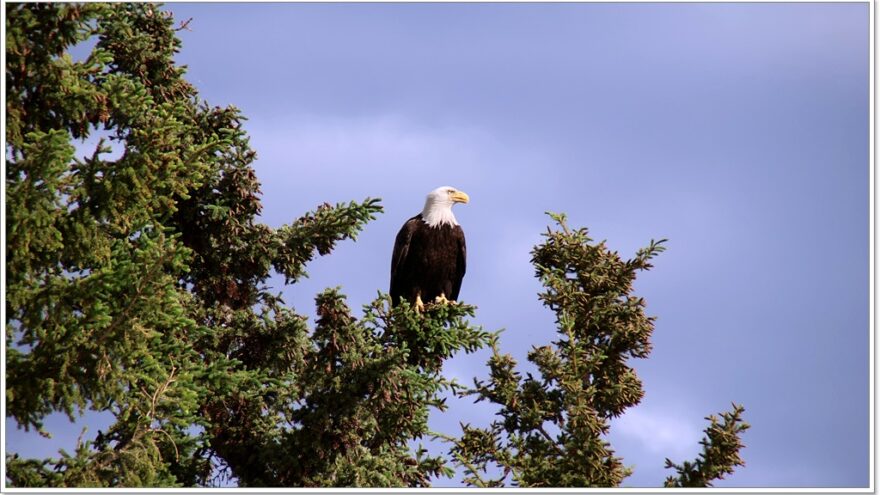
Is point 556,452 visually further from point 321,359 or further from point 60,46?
point 60,46

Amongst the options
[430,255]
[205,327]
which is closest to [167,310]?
[205,327]

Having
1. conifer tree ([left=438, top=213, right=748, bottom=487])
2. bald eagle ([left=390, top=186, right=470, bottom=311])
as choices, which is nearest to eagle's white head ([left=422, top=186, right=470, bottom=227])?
bald eagle ([left=390, top=186, right=470, bottom=311])

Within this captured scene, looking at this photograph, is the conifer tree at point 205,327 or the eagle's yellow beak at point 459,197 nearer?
the conifer tree at point 205,327

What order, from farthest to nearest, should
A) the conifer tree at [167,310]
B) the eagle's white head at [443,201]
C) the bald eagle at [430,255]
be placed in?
the eagle's white head at [443,201], the bald eagle at [430,255], the conifer tree at [167,310]

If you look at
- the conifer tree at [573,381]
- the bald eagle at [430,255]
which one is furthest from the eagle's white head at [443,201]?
the conifer tree at [573,381]

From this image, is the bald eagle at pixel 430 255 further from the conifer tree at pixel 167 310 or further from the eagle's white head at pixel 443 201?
the conifer tree at pixel 167 310

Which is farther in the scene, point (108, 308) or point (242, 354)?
point (242, 354)

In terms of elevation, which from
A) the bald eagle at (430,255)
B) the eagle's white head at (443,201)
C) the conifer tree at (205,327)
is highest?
the eagle's white head at (443,201)

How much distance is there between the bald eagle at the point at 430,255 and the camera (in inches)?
549

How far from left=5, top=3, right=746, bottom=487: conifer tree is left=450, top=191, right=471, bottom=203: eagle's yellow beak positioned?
3.16 meters

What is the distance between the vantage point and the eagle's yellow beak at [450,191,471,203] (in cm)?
1445

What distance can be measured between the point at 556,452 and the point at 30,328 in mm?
5069

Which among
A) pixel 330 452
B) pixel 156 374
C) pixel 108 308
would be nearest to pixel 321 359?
pixel 330 452

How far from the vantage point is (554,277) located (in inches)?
436
